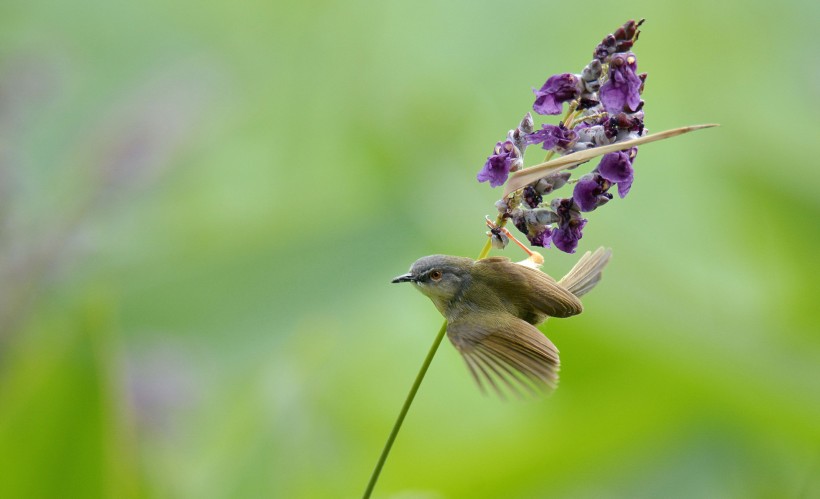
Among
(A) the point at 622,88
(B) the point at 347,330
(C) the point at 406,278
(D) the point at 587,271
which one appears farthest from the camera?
(B) the point at 347,330

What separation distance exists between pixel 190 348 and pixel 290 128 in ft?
8.14

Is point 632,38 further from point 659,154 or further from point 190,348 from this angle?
point 659,154

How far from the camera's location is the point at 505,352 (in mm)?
1079

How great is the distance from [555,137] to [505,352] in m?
0.24

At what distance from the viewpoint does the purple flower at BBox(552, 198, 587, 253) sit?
1.07 meters

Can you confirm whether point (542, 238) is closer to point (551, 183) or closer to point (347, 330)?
point (551, 183)

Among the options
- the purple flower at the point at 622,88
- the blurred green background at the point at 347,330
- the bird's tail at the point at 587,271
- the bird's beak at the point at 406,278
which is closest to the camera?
the purple flower at the point at 622,88

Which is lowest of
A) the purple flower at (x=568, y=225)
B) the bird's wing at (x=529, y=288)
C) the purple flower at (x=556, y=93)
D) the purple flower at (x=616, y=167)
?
the bird's wing at (x=529, y=288)

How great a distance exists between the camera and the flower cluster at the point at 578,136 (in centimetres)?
101

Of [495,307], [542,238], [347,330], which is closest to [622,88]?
[542,238]

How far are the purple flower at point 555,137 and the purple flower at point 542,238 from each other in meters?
0.09

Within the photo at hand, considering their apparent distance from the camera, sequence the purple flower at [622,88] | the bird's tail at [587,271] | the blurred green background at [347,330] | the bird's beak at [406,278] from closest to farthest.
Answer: the purple flower at [622,88] → the bird's beak at [406,278] → the bird's tail at [587,271] → the blurred green background at [347,330]

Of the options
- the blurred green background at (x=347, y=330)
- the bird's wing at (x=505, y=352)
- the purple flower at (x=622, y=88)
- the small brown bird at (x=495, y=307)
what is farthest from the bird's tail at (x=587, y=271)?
the blurred green background at (x=347, y=330)

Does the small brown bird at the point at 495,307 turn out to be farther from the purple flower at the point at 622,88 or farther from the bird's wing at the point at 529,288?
the purple flower at the point at 622,88
